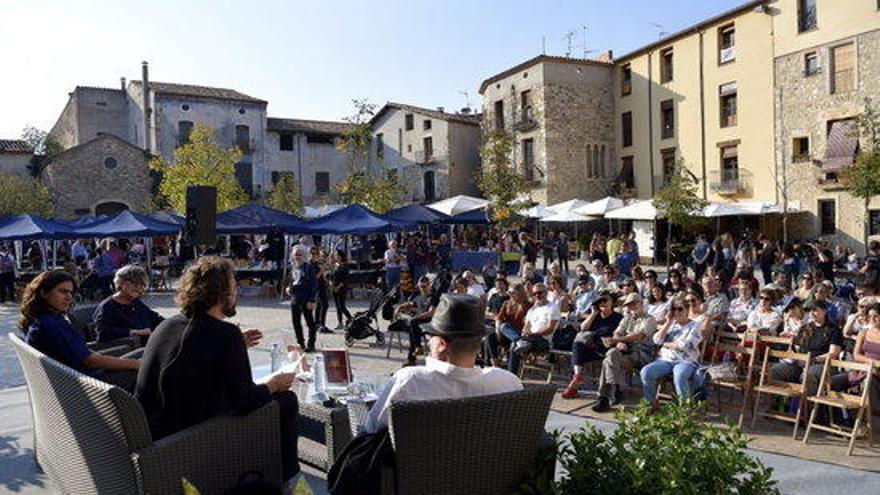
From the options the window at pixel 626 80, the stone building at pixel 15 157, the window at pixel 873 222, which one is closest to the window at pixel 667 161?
the window at pixel 626 80

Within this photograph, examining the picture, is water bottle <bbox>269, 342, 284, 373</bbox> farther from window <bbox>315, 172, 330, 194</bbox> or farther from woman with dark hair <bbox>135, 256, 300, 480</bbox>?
window <bbox>315, 172, 330, 194</bbox>

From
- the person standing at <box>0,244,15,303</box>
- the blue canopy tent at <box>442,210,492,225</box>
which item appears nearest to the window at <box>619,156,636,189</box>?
the blue canopy tent at <box>442,210,492,225</box>

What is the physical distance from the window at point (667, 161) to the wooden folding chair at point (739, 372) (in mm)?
25804

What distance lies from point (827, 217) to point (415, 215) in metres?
16.1

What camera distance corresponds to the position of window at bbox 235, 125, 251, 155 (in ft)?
144

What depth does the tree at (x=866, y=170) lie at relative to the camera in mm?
20828

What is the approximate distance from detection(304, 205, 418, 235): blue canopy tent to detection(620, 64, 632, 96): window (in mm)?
19973

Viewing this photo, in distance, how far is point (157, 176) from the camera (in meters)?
39.5

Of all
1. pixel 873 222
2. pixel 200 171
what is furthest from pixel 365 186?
pixel 873 222

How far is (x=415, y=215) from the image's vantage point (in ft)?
68.4

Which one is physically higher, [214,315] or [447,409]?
[214,315]

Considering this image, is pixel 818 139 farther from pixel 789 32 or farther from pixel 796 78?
pixel 789 32

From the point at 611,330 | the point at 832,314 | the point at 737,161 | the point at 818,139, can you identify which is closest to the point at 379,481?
the point at 611,330

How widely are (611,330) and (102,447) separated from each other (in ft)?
18.6
